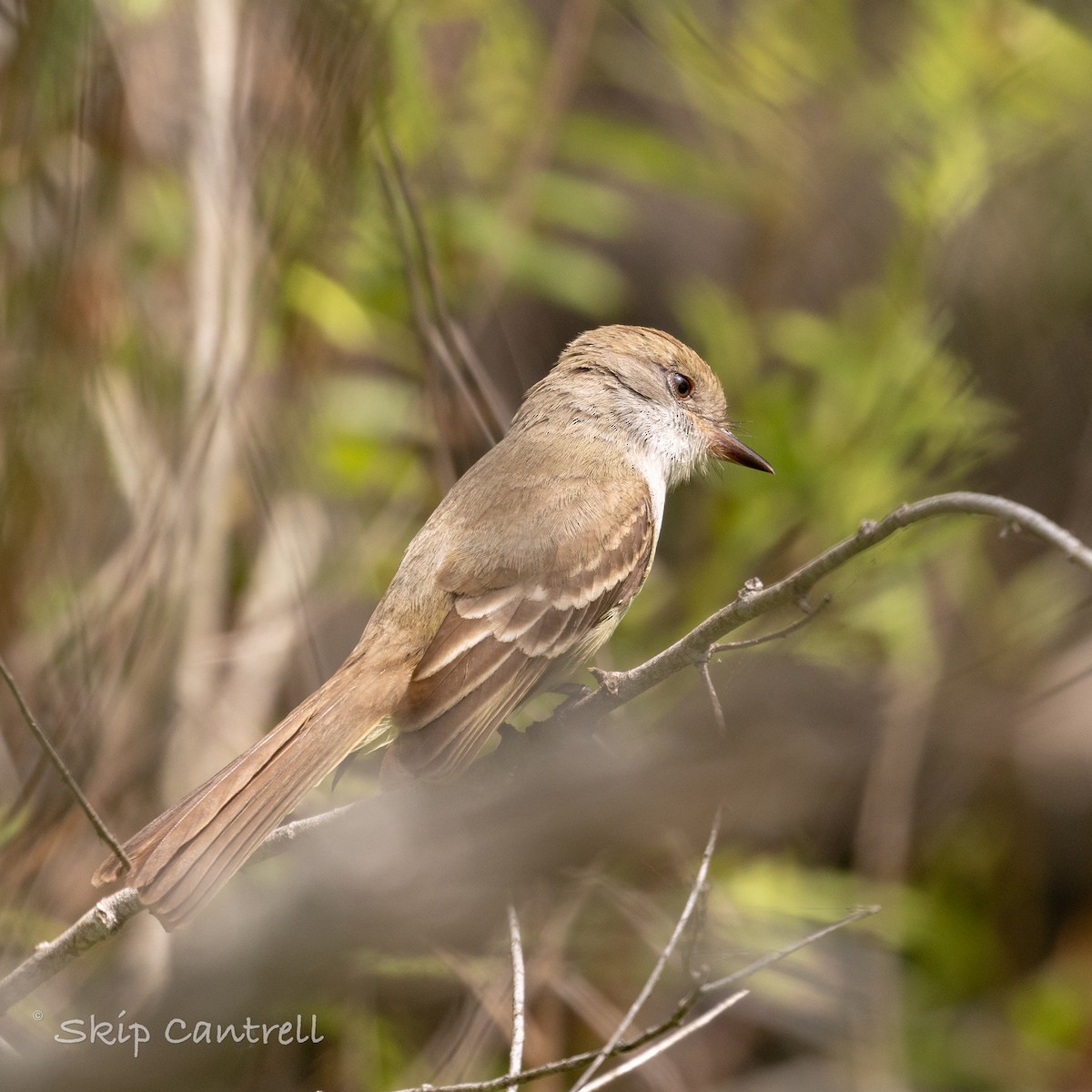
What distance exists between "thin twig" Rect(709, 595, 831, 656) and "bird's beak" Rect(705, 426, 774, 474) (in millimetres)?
1590

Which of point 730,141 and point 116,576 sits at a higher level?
point 730,141

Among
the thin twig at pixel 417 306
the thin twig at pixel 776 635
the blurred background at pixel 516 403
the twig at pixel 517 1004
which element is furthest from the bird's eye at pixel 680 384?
the twig at pixel 517 1004

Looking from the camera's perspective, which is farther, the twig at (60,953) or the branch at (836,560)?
the twig at (60,953)

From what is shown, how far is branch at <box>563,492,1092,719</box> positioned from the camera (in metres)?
1.97

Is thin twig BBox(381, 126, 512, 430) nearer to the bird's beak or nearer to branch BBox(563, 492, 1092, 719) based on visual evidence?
the bird's beak

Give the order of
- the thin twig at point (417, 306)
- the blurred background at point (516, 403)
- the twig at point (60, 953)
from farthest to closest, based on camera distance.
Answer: the blurred background at point (516, 403) → the thin twig at point (417, 306) → the twig at point (60, 953)

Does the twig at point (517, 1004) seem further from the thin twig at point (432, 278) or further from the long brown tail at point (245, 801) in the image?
the thin twig at point (432, 278)

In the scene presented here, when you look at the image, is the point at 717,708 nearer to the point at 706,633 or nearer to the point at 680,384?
the point at 706,633

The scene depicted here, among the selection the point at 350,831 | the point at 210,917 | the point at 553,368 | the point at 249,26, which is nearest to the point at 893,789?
the point at 553,368

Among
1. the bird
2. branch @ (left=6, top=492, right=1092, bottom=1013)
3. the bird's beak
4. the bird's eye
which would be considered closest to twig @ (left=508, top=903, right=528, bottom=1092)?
branch @ (left=6, top=492, right=1092, bottom=1013)

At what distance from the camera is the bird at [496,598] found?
279 cm

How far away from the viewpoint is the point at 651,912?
3689 mm

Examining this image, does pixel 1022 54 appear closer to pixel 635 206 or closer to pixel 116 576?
pixel 635 206

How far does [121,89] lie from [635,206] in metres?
3.02
